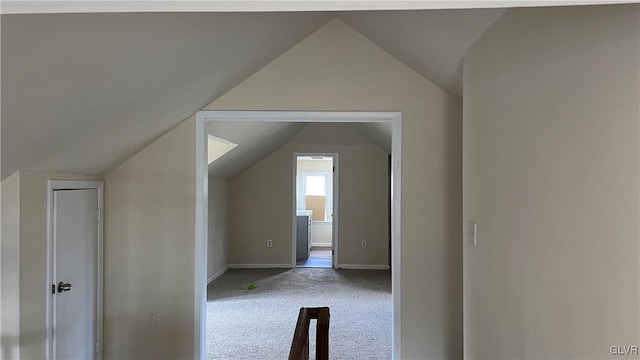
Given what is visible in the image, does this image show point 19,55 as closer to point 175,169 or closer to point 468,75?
point 175,169

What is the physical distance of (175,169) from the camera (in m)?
3.18

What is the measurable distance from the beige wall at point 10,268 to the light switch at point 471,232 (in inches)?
93.5

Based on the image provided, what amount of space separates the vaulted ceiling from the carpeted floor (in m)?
1.98

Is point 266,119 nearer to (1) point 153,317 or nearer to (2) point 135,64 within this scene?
(2) point 135,64

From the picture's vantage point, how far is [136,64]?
1.93 meters

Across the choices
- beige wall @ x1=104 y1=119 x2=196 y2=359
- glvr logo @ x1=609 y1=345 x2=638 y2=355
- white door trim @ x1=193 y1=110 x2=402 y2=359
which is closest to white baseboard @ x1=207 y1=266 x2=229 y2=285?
beige wall @ x1=104 y1=119 x2=196 y2=359

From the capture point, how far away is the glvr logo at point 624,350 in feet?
3.56

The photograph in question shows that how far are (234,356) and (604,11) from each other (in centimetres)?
341

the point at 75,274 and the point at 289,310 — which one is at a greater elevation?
the point at 75,274

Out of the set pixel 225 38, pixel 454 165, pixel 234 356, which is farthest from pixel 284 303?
pixel 225 38

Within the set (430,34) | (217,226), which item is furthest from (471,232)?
(217,226)

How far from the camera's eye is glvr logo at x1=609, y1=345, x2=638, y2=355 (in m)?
1.09

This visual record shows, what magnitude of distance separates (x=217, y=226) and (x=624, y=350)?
230 inches

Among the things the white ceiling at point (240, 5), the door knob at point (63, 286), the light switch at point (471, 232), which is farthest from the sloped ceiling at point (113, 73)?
the light switch at point (471, 232)
